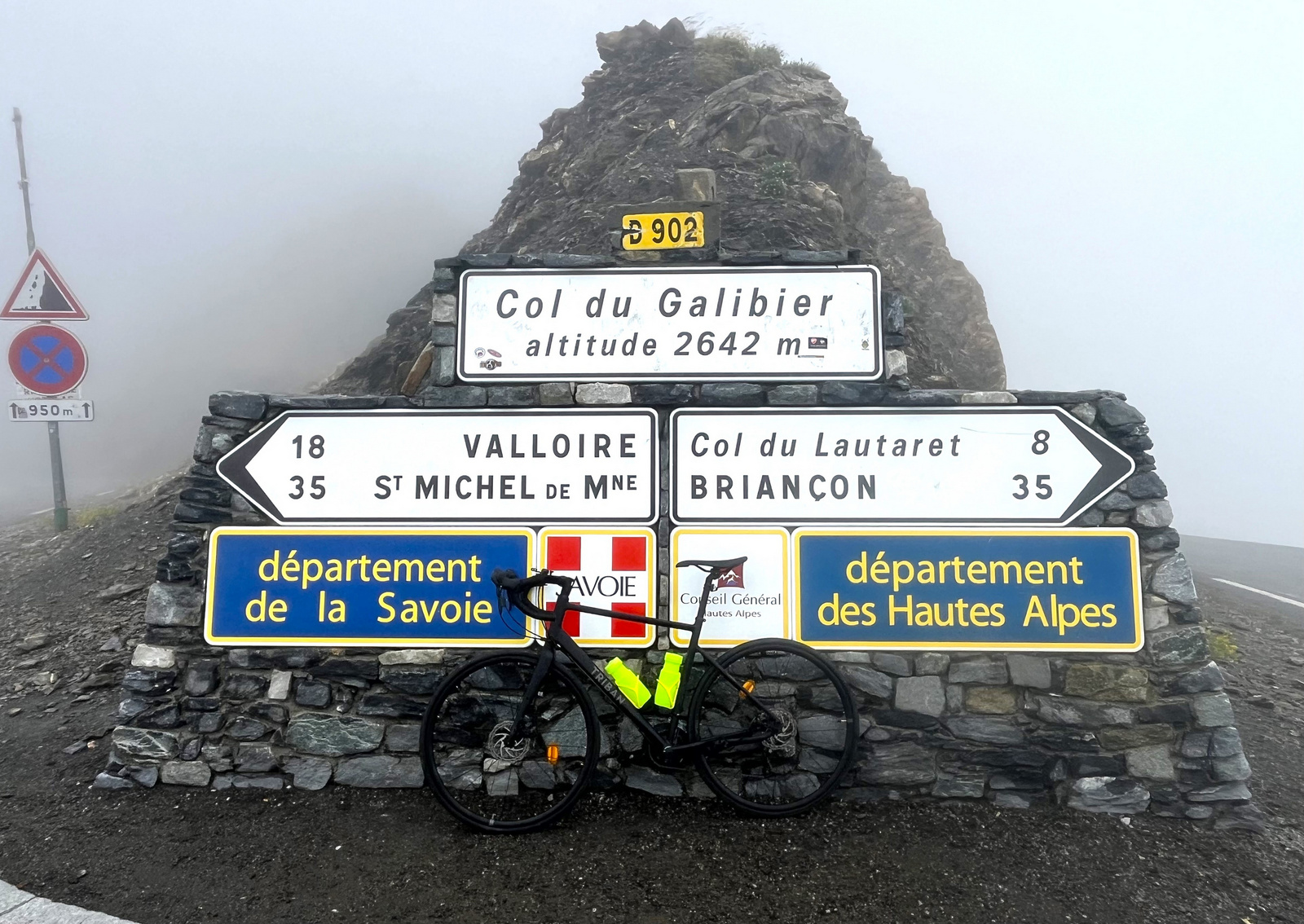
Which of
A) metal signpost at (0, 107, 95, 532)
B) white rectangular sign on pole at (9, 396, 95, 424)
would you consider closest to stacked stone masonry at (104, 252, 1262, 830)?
metal signpost at (0, 107, 95, 532)

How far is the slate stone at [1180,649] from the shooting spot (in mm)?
3930

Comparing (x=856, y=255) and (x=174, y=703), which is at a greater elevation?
(x=856, y=255)

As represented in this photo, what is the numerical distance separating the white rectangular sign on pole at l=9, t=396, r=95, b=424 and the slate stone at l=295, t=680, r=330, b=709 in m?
5.46

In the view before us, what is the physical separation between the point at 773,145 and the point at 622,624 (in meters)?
11.8

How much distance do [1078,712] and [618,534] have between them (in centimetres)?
273

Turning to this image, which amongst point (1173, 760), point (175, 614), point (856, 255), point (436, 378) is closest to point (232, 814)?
point (175, 614)

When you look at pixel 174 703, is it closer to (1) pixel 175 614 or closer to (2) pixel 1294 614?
(1) pixel 175 614

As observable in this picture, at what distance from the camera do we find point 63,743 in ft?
15.6

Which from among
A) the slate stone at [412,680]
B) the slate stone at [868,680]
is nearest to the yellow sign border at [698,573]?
the slate stone at [868,680]

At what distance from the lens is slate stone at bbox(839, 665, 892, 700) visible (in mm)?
4070

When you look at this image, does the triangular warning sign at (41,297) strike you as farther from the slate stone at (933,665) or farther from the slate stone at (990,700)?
the slate stone at (990,700)

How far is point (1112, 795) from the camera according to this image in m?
3.90

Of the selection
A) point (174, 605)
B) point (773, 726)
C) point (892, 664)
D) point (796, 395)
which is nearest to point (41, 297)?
point (174, 605)

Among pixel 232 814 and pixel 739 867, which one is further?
pixel 232 814
